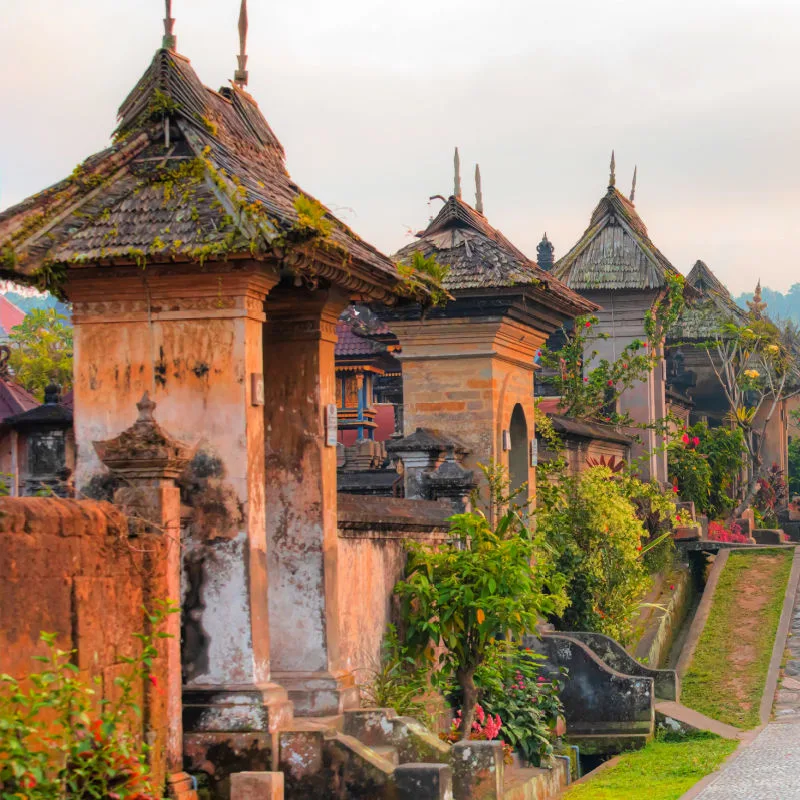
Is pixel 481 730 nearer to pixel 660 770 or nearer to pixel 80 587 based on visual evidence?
pixel 660 770

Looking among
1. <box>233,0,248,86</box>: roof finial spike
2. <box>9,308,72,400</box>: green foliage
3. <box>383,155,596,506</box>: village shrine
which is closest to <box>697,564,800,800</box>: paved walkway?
<box>383,155,596,506</box>: village shrine

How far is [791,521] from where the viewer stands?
40.1m

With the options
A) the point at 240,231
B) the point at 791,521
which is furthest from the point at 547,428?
the point at 791,521

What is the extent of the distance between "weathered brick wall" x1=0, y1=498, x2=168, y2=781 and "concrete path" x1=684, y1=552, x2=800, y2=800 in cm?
527

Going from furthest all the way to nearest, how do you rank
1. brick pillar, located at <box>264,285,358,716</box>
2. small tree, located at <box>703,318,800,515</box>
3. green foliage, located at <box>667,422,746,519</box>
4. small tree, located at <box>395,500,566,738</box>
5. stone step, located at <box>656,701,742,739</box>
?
small tree, located at <box>703,318,800,515</box>
green foliage, located at <box>667,422,746,519</box>
stone step, located at <box>656,701,742,739</box>
small tree, located at <box>395,500,566,738</box>
brick pillar, located at <box>264,285,358,716</box>

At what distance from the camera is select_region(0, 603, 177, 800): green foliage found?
729 cm

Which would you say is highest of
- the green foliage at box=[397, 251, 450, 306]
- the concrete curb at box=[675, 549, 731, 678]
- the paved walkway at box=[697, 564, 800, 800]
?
the green foliage at box=[397, 251, 450, 306]

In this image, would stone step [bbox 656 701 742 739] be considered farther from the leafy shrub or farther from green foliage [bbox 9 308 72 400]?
the leafy shrub

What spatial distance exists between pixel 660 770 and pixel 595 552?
4.80 m

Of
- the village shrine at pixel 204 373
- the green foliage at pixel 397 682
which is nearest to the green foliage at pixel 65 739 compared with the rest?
the village shrine at pixel 204 373

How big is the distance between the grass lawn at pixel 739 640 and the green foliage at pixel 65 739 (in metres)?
9.39

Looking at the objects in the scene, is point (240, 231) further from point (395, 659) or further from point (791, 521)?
point (791, 521)

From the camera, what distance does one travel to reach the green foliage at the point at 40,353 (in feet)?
117

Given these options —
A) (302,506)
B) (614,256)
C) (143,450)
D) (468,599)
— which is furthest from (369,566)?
(614,256)
